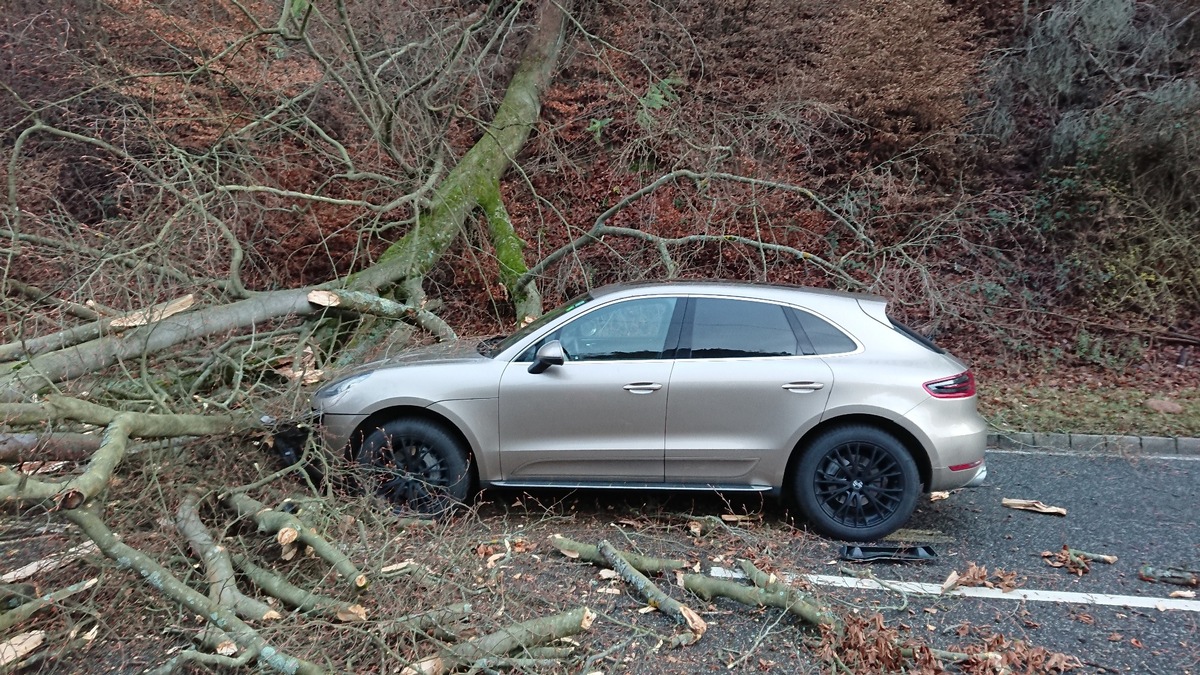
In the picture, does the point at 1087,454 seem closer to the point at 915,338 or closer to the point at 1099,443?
the point at 1099,443

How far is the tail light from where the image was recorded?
496 centimetres

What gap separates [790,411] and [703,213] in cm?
556

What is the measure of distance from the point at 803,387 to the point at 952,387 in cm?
94

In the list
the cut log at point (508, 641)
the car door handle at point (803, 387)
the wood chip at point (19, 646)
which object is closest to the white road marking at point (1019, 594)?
the car door handle at point (803, 387)

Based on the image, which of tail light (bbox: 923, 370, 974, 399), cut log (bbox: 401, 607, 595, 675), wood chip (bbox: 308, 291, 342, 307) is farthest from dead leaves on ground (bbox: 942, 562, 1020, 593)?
wood chip (bbox: 308, 291, 342, 307)

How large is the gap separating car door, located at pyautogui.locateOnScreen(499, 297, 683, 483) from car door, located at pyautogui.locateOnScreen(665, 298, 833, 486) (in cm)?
12

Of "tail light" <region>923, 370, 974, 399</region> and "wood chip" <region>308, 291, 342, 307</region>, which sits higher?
"wood chip" <region>308, 291, 342, 307</region>

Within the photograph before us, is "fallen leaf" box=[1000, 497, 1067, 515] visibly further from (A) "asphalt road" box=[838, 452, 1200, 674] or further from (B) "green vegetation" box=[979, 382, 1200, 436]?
(B) "green vegetation" box=[979, 382, 1200, 436]

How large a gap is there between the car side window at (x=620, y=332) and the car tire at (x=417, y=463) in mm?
942

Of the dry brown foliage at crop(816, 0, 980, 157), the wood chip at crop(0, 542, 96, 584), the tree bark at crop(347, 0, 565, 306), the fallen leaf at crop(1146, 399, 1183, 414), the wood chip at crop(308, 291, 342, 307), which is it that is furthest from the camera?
the dry brown foliage at crop(816, 0, 980, 157)

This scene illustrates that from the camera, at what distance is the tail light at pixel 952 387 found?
4957 mm

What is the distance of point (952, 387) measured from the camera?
5.00 metres

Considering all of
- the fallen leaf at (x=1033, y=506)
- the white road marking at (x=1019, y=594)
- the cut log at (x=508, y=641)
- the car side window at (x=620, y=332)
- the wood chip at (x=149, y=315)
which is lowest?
the white road marking at (x=1019, y=594)

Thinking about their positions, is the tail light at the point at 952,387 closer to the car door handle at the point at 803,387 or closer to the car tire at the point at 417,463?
the car door handle at the point at 803,387
